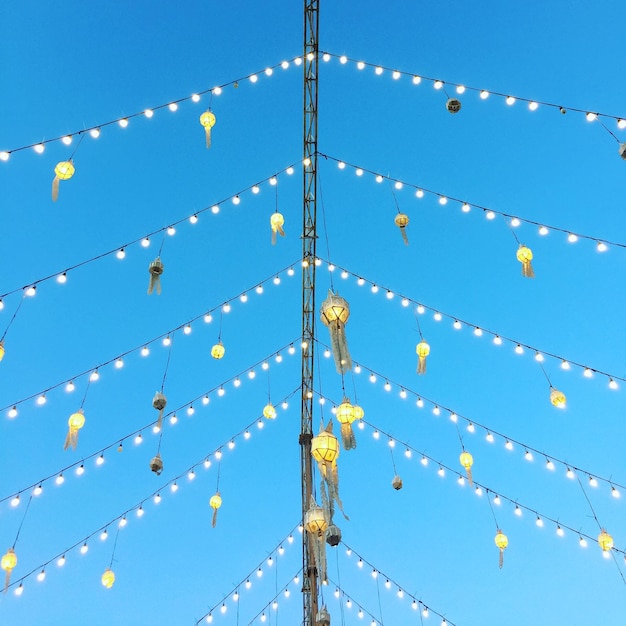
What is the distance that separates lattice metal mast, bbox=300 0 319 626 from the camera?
5930 millimetres

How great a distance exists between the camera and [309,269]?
7.35 metres

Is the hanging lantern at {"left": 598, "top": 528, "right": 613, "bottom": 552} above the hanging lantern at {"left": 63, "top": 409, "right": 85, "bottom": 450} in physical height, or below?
below

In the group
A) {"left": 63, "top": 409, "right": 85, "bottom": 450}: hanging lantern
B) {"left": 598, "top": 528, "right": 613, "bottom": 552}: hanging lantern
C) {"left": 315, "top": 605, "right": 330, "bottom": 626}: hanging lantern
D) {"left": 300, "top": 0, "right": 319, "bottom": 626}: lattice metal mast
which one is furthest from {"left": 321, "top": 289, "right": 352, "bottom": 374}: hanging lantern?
{"left": 598, "top": 528, "right": 613, "bottom": 552}: hanging lantern

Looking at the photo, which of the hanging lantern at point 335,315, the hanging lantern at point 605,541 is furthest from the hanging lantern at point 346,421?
the hanging lantern at point 605,541

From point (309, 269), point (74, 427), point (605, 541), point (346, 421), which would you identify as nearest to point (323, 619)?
point (346, 421)

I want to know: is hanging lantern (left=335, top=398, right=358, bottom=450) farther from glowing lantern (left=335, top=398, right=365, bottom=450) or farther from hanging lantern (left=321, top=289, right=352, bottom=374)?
hanging lantern (left=321, top=289, right=352, bottom=374)

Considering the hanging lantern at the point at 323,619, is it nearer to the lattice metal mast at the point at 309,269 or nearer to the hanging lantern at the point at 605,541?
the lattice metal mast at the point at 309,269

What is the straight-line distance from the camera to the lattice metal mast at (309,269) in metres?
5.93

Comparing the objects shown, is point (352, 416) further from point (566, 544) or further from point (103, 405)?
point (103, 405)

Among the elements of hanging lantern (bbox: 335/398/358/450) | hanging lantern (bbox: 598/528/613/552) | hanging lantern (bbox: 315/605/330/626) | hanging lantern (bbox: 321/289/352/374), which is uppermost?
hanging lantern (bbox: 321/289/352/374)

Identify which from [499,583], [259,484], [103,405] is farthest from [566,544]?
[103,405]

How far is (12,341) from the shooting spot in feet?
60.3

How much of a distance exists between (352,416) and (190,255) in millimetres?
15554

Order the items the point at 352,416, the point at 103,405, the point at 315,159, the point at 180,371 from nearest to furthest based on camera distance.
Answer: the point at 352,416 < the point at 315,159 < the point at 103,405 < the point at 180,371
